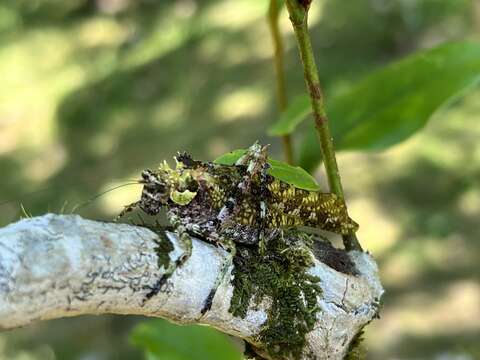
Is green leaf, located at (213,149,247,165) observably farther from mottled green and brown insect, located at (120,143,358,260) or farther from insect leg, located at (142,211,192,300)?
insect leg, located at (142,211,192,300)

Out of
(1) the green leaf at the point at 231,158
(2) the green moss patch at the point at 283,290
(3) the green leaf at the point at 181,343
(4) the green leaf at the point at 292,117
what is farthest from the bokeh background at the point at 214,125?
(2) the green moss patch at the point at 283,290

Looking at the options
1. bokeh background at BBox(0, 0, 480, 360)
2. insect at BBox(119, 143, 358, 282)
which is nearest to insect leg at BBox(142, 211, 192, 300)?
insect at BBox(119, 143, 358, 282)

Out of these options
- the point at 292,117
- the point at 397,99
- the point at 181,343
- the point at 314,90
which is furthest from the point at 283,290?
the point at 181,343

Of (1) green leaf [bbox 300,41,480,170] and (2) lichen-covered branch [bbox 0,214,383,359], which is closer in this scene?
(2) lichen-covered branch [bbox 0,214,383,359]

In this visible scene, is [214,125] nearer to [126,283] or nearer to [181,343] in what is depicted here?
[181,343]

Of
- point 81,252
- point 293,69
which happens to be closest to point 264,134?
point 293,69

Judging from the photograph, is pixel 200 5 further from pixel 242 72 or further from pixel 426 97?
pixel 426 97
